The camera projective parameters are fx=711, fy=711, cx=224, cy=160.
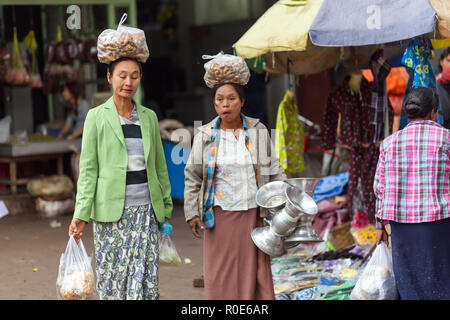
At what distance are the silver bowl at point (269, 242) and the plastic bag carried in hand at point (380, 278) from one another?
633 mm

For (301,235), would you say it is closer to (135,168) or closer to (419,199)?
(419,199)

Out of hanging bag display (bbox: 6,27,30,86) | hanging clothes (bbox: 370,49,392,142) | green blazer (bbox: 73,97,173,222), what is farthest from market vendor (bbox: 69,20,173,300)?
hanging bag display (bbox: 6,27,30,86)

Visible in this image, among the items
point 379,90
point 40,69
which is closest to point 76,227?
point 379,90

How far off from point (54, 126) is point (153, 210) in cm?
691

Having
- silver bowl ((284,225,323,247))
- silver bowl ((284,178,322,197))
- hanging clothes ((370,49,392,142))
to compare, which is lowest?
silver bowl ((284,225,323,247))

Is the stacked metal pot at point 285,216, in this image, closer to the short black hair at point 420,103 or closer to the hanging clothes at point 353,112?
the short black hair at point 420,103

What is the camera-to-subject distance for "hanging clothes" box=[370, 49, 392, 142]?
19.5 ft

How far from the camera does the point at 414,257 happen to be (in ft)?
13.4

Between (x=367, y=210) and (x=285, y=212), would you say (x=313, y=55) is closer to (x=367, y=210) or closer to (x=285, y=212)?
(x=367, y=210)

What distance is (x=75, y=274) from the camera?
3928 mm

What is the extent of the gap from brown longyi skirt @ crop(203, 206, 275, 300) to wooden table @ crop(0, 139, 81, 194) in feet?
19.1

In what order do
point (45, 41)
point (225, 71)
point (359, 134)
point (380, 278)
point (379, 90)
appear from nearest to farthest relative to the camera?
point (225, 71), point (380, 278), point (379, 90), point (359, 134), point (45, 41)

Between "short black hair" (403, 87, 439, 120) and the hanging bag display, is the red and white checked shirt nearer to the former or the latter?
"short black hair" (403, 87, 439, 120)

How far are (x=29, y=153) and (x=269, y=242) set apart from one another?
6161 mm
